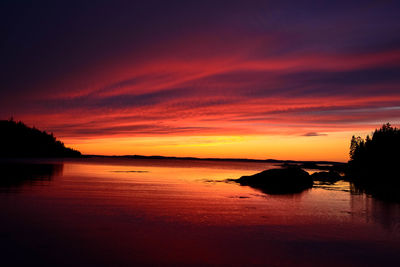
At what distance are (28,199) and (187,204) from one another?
13.0m

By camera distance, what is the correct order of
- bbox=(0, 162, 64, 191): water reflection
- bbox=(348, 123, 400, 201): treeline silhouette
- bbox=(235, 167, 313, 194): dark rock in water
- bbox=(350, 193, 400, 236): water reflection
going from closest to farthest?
bbox=(350, 193, 400, 236): water reflection
bbox=(0, 162, 64, 191): water reflection
bbox=(235, 167, 313, 194): dark rock in water
bbox=(348, 123, 400, 201): treeline silhouette

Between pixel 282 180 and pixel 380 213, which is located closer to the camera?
pixel 380 213

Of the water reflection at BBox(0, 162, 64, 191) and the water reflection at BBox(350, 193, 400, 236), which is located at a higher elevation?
the water reflection at BBox(0, 162, 64, 191)

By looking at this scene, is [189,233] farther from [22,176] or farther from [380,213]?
[22,176]

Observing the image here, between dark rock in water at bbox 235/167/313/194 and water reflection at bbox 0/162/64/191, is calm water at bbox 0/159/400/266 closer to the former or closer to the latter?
water reflection at bbox 0/162/64/191

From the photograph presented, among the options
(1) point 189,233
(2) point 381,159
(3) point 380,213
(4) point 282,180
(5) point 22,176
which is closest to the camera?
(1) point 189,233

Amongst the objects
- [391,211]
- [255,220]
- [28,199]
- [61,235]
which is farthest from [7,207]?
[391,211]

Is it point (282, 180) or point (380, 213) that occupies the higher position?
point (282, 180)

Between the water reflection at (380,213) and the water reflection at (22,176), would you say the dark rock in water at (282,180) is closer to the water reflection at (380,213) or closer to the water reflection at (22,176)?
the water reflection at (380,213)

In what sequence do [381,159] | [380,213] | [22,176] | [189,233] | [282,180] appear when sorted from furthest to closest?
[381,159] < [22,176] < [282,180] < [380,213] < [189,233]

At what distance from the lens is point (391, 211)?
26.7 m

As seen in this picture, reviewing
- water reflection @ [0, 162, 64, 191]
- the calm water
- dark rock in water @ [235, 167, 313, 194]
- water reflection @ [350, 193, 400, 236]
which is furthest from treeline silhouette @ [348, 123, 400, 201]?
water reflection @ [0, 162, 64, 191]

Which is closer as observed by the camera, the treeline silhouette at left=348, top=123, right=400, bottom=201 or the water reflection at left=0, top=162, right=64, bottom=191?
the water reflection at left=0, top=162, right=64, bottom=191

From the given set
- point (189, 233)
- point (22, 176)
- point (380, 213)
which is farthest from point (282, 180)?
point (22, 176)
